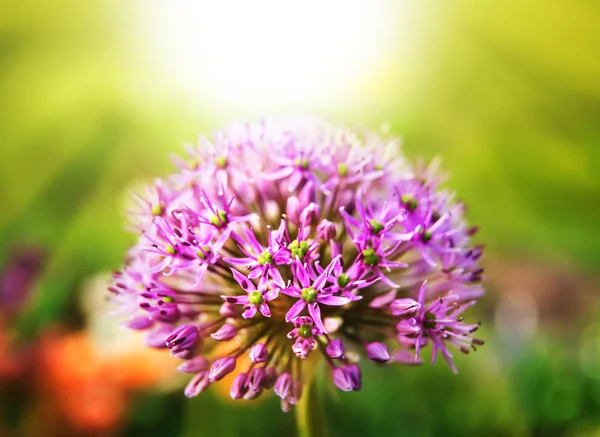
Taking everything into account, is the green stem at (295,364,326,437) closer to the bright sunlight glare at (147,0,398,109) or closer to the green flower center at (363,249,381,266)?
the green flower center at (363,249,381,266)

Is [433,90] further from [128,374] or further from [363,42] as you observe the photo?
[128,374]

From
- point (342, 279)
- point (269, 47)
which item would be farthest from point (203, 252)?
point (269, 47)

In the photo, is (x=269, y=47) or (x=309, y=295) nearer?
(x=309, y=295)

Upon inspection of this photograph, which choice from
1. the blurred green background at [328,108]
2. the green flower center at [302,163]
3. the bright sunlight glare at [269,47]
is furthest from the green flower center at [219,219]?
the bright sunlight glare at [269,47]

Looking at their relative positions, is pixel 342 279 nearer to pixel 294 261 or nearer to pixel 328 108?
pixel 294 261

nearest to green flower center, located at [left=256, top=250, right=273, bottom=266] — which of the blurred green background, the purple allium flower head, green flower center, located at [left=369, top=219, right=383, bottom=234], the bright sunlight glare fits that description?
the purple allium flower head

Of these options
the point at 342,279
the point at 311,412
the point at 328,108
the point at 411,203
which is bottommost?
the point at 311,412
